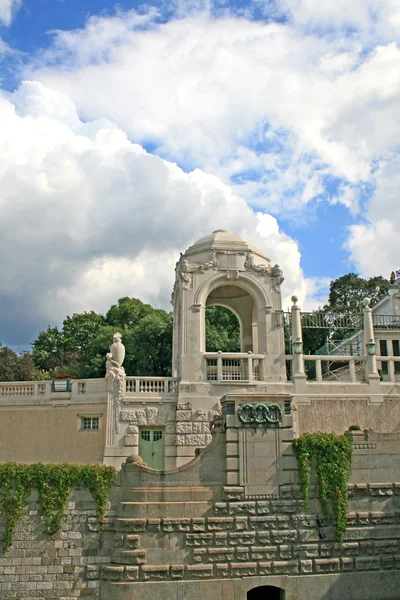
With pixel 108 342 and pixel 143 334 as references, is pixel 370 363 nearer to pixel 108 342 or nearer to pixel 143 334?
pixel 143 334

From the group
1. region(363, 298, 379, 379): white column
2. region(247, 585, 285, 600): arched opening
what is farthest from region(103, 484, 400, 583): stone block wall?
region(363, 298, 379, 379): white column

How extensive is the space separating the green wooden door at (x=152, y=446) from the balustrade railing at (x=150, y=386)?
60.0 inches

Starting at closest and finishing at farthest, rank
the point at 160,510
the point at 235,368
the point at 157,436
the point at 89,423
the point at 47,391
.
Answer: the point at 160,510 → the point at 157,436 → the point at 89,423 → the point at 47,391 → the point at 235,368

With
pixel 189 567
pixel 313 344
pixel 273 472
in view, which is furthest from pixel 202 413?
pixel 313 344

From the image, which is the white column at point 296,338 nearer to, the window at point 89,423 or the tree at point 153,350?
the window at point 89,423

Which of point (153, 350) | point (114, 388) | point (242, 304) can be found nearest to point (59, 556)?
point (114, 388)

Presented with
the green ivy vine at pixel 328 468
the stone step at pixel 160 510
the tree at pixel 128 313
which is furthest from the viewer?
the tree at pixel 128 313

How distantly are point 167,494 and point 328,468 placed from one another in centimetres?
525

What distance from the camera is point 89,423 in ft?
80.9

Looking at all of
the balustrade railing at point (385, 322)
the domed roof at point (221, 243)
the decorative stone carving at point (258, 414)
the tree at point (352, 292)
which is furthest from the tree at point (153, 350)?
the decorative stone carving at point (258, 414)

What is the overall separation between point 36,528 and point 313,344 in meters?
39.0

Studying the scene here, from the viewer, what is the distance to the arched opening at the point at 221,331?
1681 inches

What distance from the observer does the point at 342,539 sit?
1889 centimetres

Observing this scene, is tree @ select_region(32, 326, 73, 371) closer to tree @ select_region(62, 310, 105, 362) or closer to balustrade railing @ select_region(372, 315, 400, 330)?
tree @ select_region(62, 310, 105, 362)
